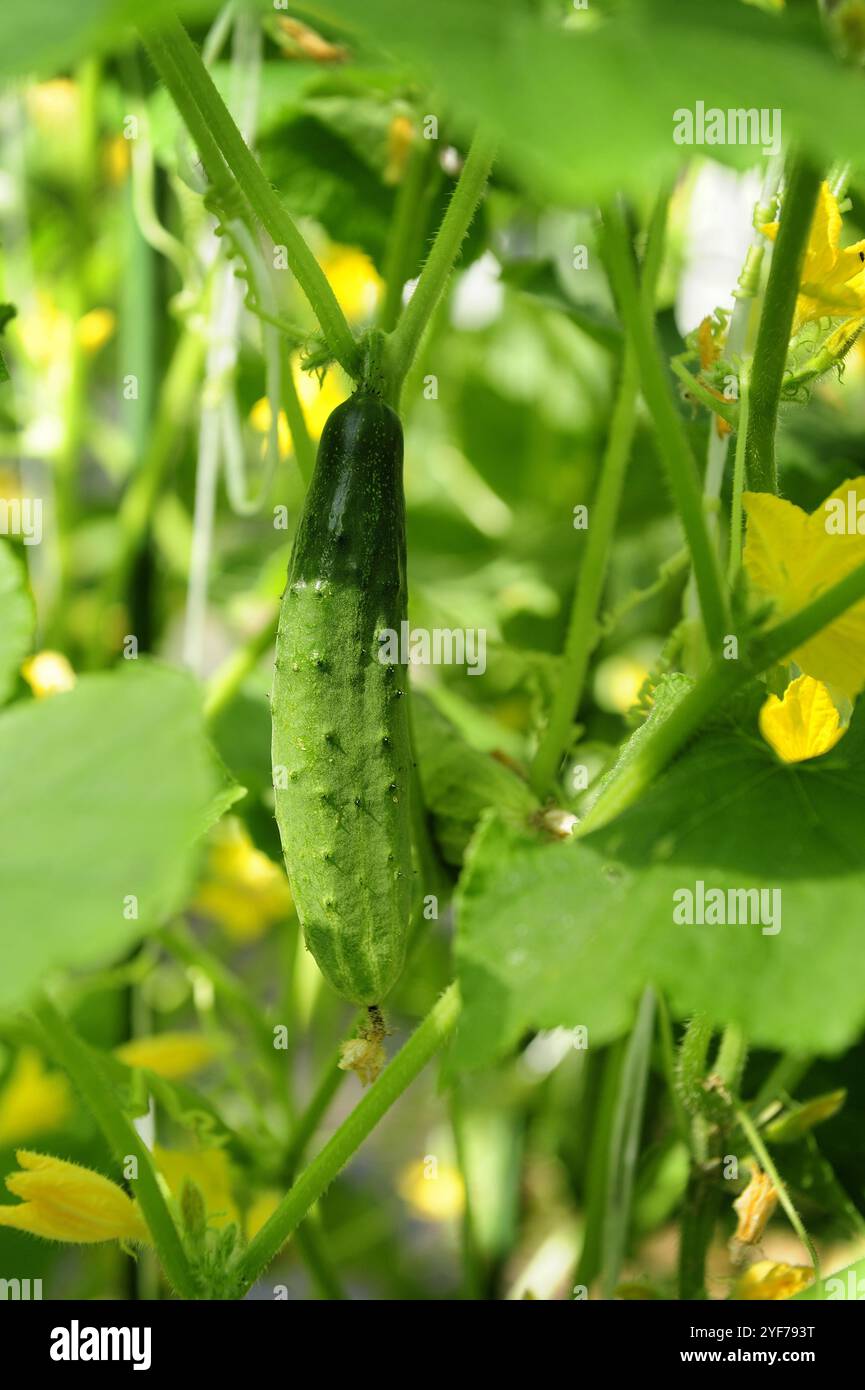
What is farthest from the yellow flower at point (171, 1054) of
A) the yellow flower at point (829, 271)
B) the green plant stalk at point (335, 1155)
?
the yellow flower at point (829, 271)

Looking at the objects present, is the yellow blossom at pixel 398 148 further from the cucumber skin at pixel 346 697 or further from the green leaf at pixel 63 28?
the green leaf at pixel 63 28

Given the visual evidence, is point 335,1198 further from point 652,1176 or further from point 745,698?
point 745,698

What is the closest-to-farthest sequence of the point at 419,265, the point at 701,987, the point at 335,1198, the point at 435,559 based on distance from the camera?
the point at 701,987, the point at 419,265, the point at 435,559, the point at 335,1198

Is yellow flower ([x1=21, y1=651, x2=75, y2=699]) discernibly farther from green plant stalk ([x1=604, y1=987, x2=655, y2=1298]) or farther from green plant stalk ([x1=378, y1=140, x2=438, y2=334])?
green plant stalk ([x1=604, y1=987, x2=655, y2=1298])

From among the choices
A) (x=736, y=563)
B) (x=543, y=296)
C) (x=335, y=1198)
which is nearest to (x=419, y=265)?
(x=543, y=296)

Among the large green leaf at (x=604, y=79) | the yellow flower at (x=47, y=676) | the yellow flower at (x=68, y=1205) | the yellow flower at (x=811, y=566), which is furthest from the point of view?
the yellow flower at (x=47, y=676)

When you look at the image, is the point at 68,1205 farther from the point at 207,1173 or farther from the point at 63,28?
the point at 63,28
